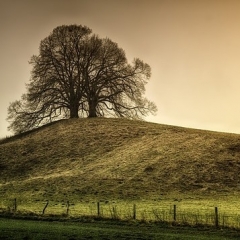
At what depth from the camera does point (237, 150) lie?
50562mm

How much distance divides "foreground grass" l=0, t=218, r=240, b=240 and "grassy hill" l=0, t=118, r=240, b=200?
42.8 feet

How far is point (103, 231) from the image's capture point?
23812mm

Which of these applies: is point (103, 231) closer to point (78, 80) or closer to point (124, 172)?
point (124, 172)

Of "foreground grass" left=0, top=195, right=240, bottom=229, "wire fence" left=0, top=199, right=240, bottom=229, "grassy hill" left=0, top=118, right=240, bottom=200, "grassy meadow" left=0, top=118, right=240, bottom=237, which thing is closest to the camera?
"wire fence" left=0, top=199, right=240, bottom=229

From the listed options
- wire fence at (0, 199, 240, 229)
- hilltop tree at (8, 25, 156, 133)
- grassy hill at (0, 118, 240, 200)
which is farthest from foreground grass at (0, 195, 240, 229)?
hilltop tree at (8, 25, 156, 133)

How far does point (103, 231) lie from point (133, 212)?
18.0ft

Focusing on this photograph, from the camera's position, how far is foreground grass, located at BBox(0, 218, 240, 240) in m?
22.4

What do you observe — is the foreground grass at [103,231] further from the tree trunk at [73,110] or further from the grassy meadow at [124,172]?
the tree trunk at [73,110]

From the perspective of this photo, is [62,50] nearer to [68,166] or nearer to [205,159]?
[68,166]

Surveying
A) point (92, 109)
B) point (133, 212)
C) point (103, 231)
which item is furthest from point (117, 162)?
point (103, 231)

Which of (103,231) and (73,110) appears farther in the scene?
(73,110)

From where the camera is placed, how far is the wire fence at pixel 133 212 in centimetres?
A: 2609

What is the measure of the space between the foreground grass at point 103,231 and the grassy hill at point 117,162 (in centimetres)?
1305

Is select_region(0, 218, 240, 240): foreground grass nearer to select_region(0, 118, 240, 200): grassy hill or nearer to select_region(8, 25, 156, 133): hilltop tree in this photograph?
select_region(0, 118, 240, 200): grassy hill
